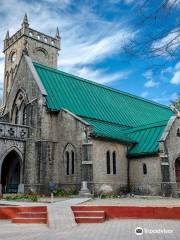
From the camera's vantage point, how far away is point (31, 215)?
13.2m

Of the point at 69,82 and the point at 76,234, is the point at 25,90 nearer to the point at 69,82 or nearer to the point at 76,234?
the point at 69,82

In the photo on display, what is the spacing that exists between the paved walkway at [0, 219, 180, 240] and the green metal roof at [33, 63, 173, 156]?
13040 mm

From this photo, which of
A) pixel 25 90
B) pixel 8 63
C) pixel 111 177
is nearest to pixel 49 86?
pixel 25 90

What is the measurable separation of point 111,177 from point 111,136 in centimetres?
330

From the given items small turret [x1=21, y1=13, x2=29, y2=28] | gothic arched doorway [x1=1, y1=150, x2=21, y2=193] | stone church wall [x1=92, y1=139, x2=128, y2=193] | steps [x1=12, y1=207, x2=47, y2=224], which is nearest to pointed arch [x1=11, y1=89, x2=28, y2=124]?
gothic arched doorway [x1=1, y1=150, x2=21, y2=193]

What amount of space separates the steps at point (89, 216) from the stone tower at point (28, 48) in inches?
1820

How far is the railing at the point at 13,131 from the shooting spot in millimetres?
25591

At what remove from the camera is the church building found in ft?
82.1

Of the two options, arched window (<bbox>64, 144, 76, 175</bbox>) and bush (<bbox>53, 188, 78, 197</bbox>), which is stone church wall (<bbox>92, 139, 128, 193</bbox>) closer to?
bush (<bbox>53, 188, 78, 197</bbox>)

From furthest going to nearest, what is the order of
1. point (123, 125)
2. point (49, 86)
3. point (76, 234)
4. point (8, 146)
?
point (123, 125) < point (49, 86) < point (8, 146) < point (76, 234)

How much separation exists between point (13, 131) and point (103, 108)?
9.80 meters

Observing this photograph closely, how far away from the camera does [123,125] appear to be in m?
32.1

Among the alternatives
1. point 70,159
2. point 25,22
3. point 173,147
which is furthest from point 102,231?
point 25,22

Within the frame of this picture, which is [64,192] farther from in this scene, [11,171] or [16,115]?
[16,115]
